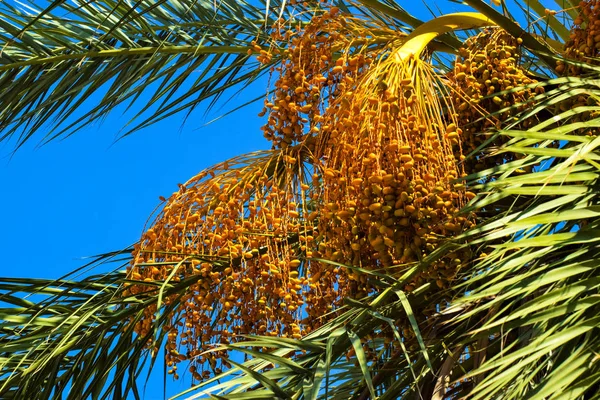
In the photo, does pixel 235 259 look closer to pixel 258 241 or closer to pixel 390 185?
pixel 258 241

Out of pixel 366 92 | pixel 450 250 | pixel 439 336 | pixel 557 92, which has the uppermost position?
pixel 366 92

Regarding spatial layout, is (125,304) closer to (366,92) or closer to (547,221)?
(366,92)

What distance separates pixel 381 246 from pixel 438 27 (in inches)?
38.5

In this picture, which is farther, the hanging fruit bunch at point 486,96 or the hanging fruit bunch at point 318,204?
the hanging fruit bunch at point 486,96

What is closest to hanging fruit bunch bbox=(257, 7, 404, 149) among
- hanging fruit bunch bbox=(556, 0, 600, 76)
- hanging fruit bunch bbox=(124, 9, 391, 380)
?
hanging fruit bunch bbox=(124, 9, 391, 380)

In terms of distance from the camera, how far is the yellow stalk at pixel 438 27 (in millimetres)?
3074

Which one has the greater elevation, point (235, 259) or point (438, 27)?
point (438, 27)

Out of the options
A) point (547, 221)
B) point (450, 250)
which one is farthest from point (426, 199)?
point (547, 221)

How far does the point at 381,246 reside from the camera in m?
2.55

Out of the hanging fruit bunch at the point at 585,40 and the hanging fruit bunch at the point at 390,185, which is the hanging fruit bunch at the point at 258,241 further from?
the hanging fruit bunch at the point at 585,40

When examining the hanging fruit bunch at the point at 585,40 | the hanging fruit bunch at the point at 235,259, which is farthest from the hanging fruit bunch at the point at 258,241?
the hanging fruit bunch at the point at 585,40

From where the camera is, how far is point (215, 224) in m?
2.93

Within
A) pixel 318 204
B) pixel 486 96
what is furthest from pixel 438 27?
pixel 318 204

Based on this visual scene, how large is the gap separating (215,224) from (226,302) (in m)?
0.23
